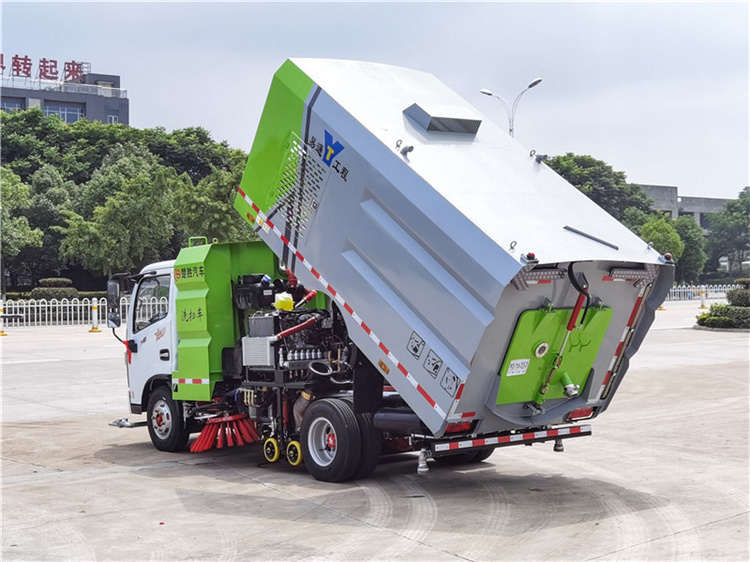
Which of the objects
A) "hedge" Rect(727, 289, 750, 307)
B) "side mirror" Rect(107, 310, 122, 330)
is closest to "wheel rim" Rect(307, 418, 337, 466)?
"side mirror" Rect(107, 310, 122, 330)

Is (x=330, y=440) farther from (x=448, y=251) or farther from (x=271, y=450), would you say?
Answer: (x=448, y=251)

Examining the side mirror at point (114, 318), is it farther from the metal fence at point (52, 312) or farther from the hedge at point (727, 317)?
the hedge at point (727, 317)

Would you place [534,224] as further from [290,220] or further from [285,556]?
[285,556]

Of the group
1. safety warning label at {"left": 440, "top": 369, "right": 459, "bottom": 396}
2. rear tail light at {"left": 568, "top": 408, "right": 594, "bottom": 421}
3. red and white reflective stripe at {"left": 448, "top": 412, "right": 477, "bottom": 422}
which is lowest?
rear tail light at {"left": 568, "top": 408, "right": 594, "bottom": 421}

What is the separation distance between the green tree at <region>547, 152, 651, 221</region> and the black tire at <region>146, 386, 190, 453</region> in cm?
7224

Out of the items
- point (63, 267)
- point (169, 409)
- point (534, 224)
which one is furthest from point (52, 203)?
point (534, 224)

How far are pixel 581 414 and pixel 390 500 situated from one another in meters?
2.11

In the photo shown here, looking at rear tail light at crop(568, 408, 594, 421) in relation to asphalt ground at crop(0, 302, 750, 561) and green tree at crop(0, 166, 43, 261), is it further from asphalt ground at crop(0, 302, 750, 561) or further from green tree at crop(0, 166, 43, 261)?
green tree at crop(0, 166, 43, 261)

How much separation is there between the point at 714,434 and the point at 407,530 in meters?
6.54

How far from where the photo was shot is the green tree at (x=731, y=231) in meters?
88.9

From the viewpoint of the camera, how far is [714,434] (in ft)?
40.4

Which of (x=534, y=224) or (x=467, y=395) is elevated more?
(x=534, y=224)

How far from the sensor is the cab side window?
11312 mm

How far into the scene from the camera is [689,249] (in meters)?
77.1
